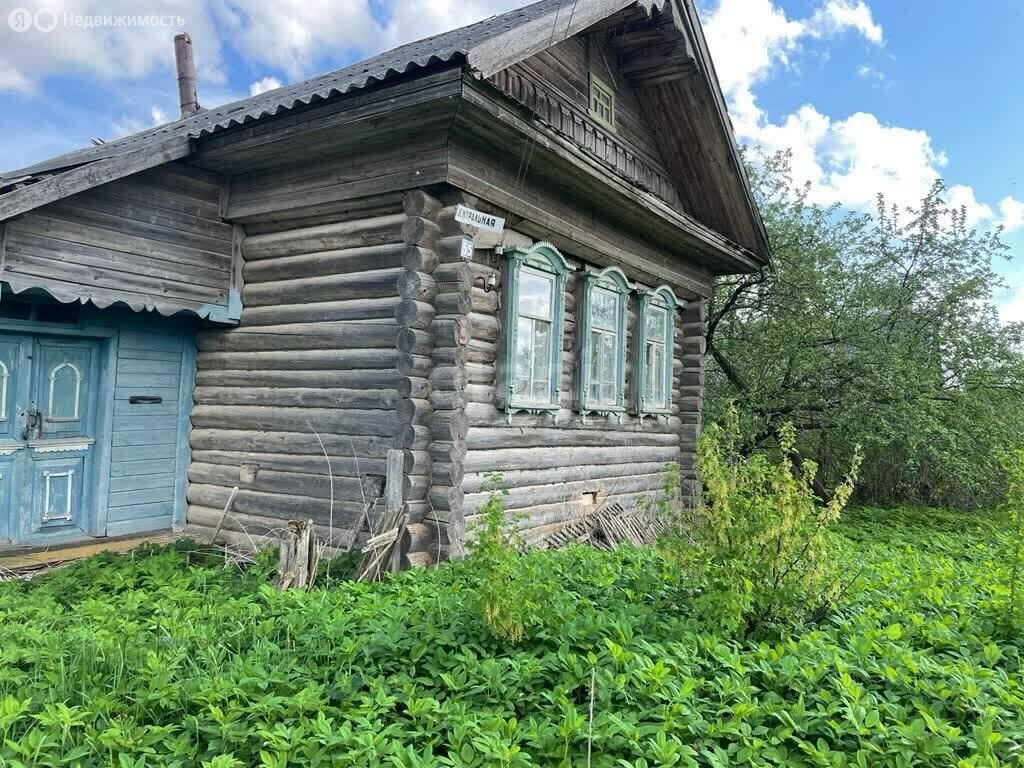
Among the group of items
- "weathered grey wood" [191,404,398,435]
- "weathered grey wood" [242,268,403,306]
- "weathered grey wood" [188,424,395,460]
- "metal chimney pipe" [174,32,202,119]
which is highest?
"metal chimney pipe" [174,32,202,119]

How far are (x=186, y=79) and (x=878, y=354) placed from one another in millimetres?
12984

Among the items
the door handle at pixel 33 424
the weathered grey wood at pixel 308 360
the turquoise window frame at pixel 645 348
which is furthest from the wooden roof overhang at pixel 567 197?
the door handle at pixel 33 424

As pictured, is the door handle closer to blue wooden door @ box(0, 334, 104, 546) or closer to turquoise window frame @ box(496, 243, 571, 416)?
blue wooden door @ box(0, 334, 104, 546)

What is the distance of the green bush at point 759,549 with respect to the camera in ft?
11.6

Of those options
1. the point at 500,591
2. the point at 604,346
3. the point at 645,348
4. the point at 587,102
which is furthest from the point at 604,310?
the point at 500,591

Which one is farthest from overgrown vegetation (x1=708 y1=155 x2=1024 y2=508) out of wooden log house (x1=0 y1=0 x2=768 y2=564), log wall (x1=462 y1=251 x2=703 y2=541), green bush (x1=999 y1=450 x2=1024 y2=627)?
green bush (x1=999 y1=450 x2=1024 y2=627)

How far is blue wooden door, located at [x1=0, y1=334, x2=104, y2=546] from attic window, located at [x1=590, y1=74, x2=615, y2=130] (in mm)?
6174

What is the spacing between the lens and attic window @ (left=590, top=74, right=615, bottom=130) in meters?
8.09

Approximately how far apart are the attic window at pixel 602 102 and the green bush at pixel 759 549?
18.6 ft

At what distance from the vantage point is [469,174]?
5.88m

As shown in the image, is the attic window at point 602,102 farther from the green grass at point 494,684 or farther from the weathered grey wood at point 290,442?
the green grass at point 494,684

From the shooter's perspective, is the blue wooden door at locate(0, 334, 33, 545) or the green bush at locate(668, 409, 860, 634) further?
the blue wooden door at locate(0, 334, 33, 545)

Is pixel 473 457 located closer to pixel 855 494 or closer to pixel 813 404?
pixel 813 404

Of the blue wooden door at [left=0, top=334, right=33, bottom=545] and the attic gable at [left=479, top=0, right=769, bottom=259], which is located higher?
the attic gable at [left=479, top=0, right=769, bottom=259]
